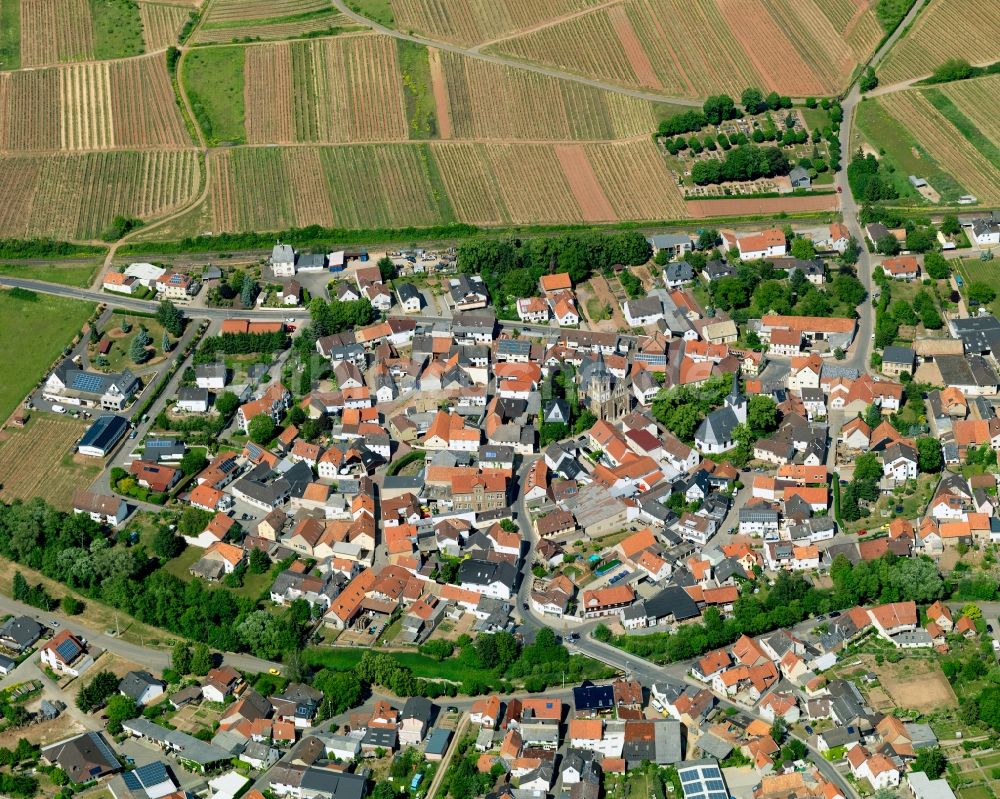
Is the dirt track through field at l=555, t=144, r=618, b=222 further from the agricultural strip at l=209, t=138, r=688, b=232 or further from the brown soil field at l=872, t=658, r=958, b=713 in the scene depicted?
the brown soil field at l=872, t=658, r=958, b=713

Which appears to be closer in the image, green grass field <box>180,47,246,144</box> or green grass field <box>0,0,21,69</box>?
green grass field <box>180,47,246,144</box>

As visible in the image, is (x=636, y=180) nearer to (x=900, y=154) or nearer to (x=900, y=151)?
(x=900, y=154)

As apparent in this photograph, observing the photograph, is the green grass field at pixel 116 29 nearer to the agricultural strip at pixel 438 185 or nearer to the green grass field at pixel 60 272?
the agricultural strip at pixel 438 185

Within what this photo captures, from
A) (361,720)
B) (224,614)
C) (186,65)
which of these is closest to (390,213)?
(186,65)

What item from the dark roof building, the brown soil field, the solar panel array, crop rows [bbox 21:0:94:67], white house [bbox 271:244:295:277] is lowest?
the brown soil field

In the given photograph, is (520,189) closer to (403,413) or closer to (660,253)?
(660,253)

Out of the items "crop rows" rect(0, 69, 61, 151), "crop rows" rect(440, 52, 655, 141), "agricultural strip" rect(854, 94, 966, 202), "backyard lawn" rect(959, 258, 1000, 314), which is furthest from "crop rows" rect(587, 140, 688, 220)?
"crop rows" rect(0, 69, 61, 151)

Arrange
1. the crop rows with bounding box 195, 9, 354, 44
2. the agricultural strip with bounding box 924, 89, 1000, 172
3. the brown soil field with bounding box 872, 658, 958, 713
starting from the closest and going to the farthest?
the brown soil field with bounding box 872, 658, 958, 713 → the agricultural strip with bounding box 924, 89, 1000, 172 → the crop rows with bounding box 195, 9, 354, 44
